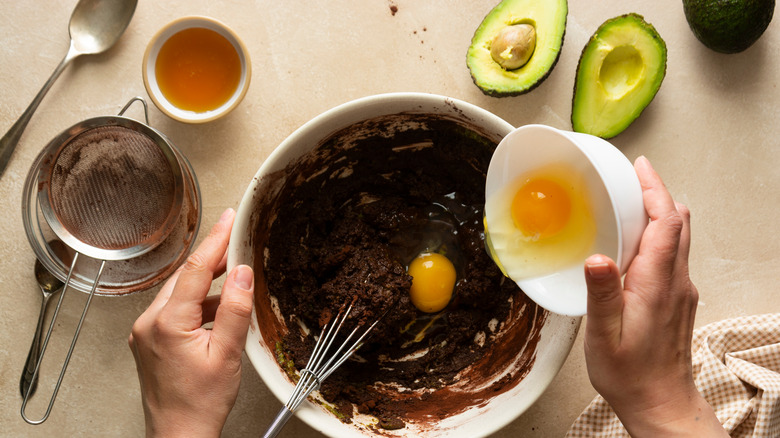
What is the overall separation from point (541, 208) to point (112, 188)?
3.72 ft

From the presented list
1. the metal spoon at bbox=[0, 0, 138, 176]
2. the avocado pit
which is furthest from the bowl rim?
the metal spoon at bbox=[0, 0, 138, 176]

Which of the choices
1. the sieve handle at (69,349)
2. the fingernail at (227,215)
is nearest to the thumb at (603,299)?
the fingernail at (227,215)

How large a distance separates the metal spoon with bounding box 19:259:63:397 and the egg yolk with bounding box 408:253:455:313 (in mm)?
1000

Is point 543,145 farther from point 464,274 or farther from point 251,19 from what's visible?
point 251,19

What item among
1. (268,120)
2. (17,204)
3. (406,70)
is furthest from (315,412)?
(17,204)

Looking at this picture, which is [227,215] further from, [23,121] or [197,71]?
[23,121]

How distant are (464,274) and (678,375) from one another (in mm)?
613

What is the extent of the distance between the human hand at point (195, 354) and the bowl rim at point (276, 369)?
7 centimetres

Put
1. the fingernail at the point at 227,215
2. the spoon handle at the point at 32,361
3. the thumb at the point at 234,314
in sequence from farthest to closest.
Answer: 1. the spoon handle at the point at 32,361
2. the fingernail at the point at 227,215
3. the thumb at the point at 234,314

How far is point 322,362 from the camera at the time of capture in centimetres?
156

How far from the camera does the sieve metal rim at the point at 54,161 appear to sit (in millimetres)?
1509

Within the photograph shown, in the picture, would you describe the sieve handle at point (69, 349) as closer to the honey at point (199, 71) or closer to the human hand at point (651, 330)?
the honey at point (199, 71)

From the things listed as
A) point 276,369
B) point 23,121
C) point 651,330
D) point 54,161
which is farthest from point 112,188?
point 651,330

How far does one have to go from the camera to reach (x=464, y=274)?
5.49 feet
